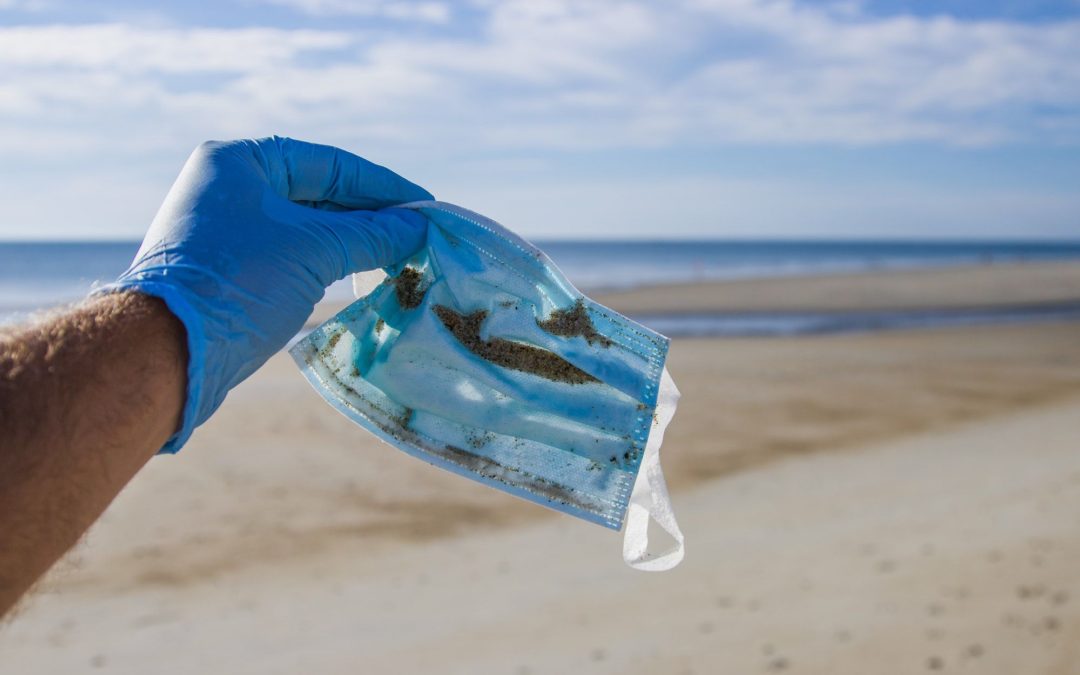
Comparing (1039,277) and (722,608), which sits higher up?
(722,608)

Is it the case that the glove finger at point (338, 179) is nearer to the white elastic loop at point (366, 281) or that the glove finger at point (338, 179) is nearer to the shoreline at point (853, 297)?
the white elastic loop at point (366, 281)

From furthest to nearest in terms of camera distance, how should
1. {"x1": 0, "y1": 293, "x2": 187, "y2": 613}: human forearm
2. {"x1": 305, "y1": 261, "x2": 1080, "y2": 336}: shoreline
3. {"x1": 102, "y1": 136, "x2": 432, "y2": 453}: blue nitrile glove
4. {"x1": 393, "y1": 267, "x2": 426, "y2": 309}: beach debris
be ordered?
{"x1": 305, "y1": 261, "x2": 1080, "y2": 336}: shoreline < {"x1": 393, "y1": 267, "x2": 426, "y2": 309}: beach debris < {"x1": 102, "y1": 136, "x2": 432, "y2": 453}: blue nitrile glove < {"x1": 0, "y1": 293, "x2": 187, "y2": 613}: human forearm

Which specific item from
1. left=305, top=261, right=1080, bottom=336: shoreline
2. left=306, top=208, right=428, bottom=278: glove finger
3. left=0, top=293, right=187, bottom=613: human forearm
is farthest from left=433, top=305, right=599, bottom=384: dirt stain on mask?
left=305, top=261, right=1080, bottom=336: shoreline

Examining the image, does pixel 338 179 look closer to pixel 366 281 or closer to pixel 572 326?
pixel 366 281

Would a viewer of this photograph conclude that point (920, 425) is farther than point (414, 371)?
Yes

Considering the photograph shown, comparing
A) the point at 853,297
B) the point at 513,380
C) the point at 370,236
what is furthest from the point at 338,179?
the point at 853,297

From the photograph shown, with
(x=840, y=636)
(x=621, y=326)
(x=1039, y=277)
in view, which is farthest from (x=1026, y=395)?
(x=1039, y=277)

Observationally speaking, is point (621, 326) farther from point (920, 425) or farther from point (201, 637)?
point (920, 425)

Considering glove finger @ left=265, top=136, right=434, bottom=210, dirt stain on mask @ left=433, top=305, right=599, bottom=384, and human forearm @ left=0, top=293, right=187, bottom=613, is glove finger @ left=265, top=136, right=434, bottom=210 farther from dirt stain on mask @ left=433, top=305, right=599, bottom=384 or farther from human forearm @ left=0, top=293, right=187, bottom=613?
human forearm @ left=0, top=293, right=187, bottom=613
